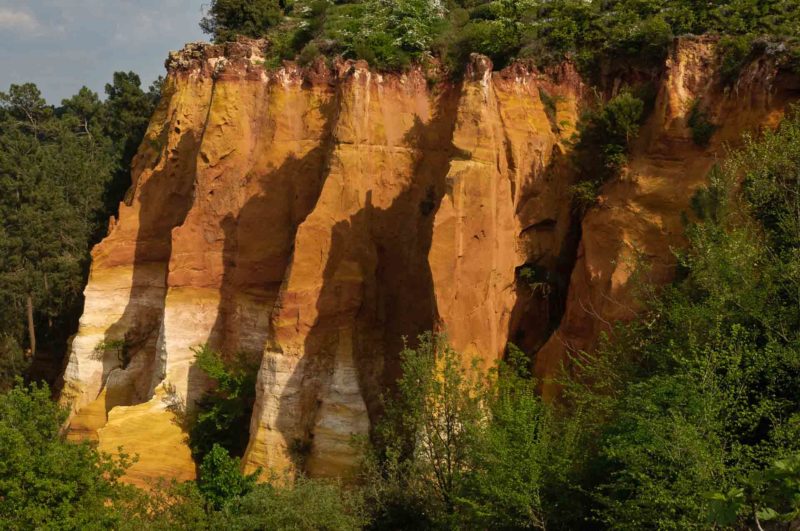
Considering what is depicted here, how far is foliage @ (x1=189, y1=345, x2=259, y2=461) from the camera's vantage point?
1771 centimetres

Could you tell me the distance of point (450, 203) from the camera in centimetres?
1451

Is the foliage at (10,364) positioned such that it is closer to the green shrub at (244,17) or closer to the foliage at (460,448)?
the green shrub at (244,17)

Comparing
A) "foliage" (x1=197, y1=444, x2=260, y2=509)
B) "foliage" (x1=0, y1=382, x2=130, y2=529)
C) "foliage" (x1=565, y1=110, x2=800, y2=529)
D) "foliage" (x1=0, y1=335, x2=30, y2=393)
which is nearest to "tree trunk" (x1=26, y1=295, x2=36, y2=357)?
"foliage" (x1=0, y1=335, x2=30, y2=393)

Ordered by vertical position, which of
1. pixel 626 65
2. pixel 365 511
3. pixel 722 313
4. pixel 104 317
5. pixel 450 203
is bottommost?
pixel 365 511

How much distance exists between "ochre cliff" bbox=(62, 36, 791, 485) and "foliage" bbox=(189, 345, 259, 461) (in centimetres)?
50

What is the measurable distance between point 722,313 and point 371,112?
10125 millimetres

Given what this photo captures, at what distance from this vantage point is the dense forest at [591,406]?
29.2 ft

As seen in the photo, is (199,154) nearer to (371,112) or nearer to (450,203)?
(371,112)

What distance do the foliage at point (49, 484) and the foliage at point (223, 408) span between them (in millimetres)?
4120

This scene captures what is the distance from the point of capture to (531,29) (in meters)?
18.9

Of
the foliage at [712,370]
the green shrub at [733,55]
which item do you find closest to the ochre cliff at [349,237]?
the green shrub at [733,55]

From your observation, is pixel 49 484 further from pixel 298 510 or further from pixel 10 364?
pixel 10 364

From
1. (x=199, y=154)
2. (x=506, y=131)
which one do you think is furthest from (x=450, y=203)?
(x=199, y=154)

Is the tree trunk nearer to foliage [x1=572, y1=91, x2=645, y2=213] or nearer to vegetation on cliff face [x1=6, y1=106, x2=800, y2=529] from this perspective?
vegetation on cliff face [x1=6, y1=106, x2=800, y2=529]
